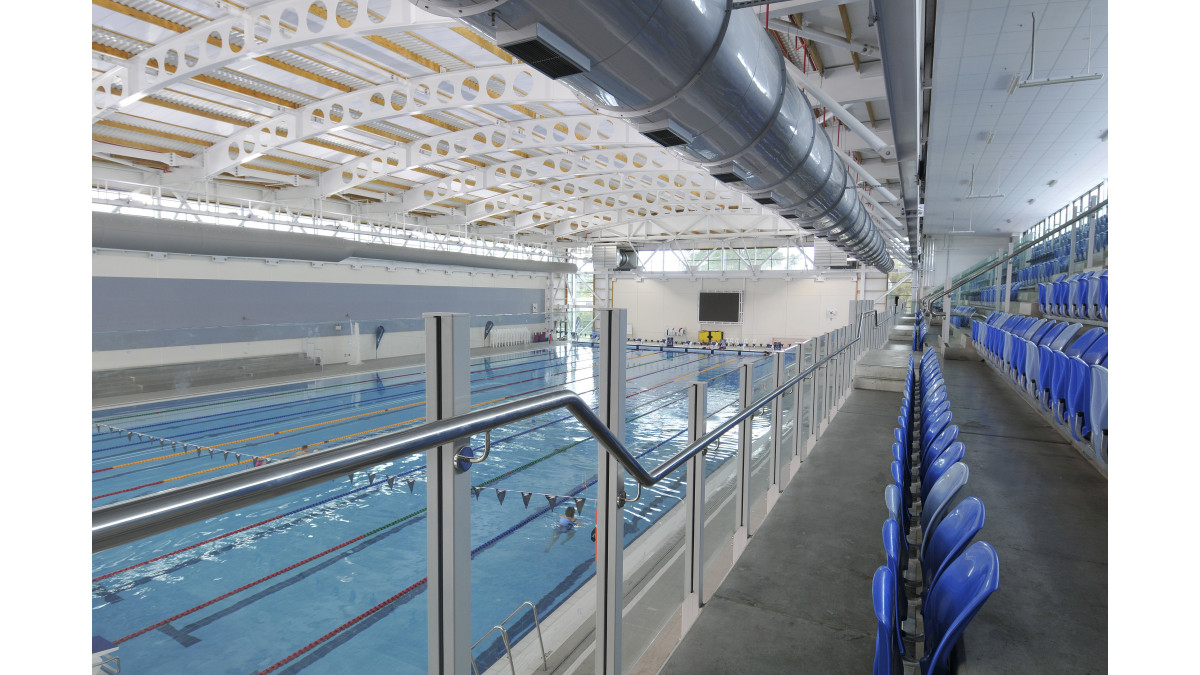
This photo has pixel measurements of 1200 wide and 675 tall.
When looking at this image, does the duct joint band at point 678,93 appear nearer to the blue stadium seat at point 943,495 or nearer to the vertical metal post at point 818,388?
the blue stadium seat at point 943,495

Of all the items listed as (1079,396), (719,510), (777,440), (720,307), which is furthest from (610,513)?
(720,307)

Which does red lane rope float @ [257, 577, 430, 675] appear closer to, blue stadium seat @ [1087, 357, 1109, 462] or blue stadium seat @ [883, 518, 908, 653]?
blue stadium seat @ [883, 518, 908, 653]

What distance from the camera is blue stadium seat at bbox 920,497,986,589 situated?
5.32 feet

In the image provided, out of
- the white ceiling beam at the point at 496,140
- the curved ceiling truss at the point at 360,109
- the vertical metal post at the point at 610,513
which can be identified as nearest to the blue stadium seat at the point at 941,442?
the vertical metal post at the point at 610,513

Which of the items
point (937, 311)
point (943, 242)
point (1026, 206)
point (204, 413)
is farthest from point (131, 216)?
point (943, 242)

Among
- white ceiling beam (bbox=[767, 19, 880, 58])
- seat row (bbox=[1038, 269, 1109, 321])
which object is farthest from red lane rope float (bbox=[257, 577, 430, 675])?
seat row (bbox=[1038, 269, 1109, 321])

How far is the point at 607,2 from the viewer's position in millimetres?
2002

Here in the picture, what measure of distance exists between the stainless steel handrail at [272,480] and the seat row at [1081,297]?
4.19 m

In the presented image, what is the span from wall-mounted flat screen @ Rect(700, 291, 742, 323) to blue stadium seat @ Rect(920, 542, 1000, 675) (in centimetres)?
2696

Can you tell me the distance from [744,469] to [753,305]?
25.6 meters

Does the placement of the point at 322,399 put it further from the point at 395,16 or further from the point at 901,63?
the point at 901,63

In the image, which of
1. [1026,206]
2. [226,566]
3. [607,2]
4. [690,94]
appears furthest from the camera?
[1026,206]

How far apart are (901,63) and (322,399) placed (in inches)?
474

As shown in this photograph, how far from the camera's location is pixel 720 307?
2830cm
